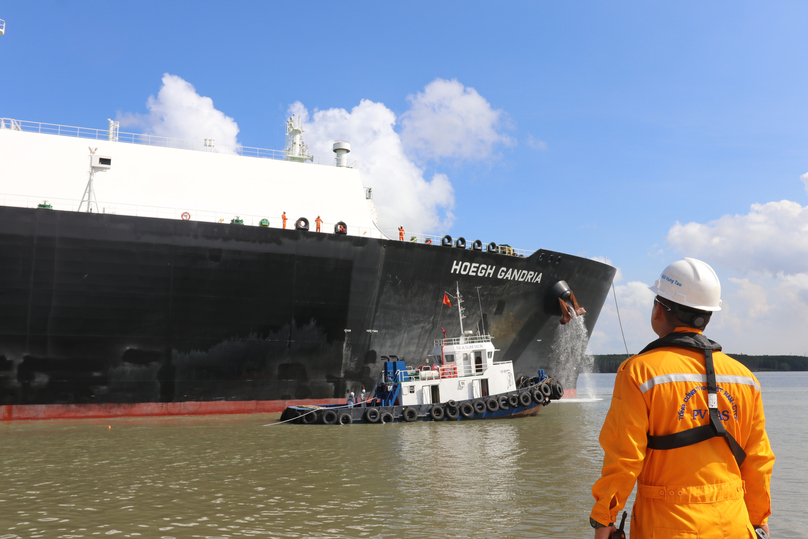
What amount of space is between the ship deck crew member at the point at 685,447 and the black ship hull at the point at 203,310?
1821 cm

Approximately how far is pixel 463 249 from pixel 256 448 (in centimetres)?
1243

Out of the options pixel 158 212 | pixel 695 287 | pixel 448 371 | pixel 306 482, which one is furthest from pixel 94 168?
pixel 695 287

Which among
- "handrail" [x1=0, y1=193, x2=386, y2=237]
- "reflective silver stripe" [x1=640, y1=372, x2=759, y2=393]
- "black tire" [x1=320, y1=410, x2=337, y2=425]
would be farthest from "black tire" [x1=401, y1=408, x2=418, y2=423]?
"reflective silver stripe" [x1=640, y1=372, x2=759, y2=393]

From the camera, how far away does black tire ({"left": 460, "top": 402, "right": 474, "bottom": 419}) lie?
1925cm

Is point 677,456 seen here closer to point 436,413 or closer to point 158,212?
point 436,413

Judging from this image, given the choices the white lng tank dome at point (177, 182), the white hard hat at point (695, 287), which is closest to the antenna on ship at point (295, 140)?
the white lng tank dome at point (177, 182)

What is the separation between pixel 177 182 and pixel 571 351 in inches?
763

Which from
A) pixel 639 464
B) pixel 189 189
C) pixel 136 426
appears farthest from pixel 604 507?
pixel 189 189

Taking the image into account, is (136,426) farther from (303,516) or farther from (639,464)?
(639,464)

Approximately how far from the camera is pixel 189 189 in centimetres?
2217

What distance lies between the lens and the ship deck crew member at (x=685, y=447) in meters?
2.42

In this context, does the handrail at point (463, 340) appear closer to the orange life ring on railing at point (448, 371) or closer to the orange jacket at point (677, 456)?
the orange life ring on railing at point (448, 371)

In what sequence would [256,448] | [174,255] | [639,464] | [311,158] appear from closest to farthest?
1. [639,464]
2. [256,448]
3. [174,255]
4. [311,158]

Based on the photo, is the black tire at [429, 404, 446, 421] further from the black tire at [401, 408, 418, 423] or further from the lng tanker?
the lng tanker
